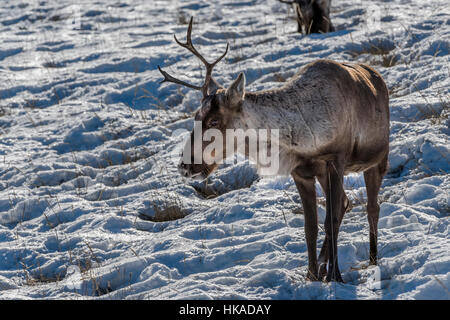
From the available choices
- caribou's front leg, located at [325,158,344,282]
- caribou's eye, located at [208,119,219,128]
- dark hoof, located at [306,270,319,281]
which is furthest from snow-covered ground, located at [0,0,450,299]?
caribou's eye, located at [208,119,219,128]

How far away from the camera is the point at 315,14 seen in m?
11.1

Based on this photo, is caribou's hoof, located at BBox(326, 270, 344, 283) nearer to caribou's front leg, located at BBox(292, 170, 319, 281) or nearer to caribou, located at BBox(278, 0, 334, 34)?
caribou's front leg, located at BBox(292, 170, 319, 281)

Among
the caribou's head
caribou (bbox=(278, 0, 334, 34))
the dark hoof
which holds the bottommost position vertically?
the dark hoof

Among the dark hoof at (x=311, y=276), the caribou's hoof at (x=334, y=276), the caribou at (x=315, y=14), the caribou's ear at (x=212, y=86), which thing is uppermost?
the caribou at (x=315, y=14)

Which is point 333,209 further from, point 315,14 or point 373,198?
point 315,14

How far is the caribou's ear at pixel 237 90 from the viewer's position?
4.16 m

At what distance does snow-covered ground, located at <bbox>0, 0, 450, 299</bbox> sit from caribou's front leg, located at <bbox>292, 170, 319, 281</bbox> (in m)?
0.14

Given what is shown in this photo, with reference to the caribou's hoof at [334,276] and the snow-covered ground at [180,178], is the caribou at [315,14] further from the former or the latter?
the caribou's hoof at [334,276]

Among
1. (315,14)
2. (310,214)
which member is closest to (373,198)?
(310,214)

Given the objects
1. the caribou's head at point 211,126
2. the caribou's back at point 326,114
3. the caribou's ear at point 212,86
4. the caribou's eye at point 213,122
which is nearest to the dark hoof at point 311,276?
the caribou's back at point 326,114

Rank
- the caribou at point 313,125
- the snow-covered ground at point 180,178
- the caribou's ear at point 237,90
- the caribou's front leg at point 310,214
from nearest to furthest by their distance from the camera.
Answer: the caribou's ear at point 237,90 < the caribou at point 313,125 < the caribou's front leg at point 310,214 < the snow-covered ground at point 180,178

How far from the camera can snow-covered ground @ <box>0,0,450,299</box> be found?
4.57 metres
